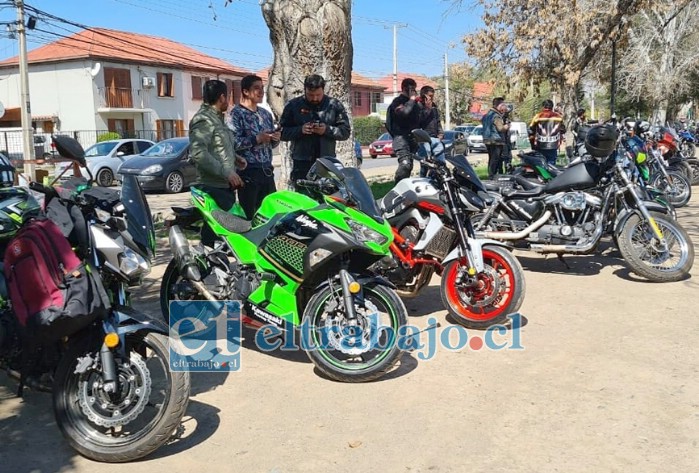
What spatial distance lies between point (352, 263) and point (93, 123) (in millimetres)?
40216

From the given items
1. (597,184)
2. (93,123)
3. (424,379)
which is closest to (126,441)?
(424,379)

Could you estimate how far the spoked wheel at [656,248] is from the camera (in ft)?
21.4

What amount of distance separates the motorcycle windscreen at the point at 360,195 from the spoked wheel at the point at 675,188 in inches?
337

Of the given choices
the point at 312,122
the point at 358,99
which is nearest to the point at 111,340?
the point at 312,122

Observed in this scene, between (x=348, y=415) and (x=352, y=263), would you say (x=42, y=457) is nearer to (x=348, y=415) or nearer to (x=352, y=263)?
(x=348, y=415)

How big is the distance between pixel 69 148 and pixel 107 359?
3.78ft

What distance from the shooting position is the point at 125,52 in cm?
4400

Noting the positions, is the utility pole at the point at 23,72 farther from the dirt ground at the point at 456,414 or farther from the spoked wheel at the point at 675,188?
the dirt ground at the point at 456,414

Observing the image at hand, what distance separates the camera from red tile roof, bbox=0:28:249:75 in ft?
135

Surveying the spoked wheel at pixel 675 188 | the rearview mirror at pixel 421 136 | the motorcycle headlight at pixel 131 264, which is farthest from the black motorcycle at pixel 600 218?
the spoked wheel at pixel 675 188

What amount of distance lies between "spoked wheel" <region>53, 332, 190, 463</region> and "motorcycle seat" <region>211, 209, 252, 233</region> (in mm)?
1420

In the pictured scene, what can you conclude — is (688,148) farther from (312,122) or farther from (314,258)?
(314,258)

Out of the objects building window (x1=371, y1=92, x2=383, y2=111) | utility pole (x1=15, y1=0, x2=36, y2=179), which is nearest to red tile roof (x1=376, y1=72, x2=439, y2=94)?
building window (x1=371, y1=92, x2=383, y2=111)

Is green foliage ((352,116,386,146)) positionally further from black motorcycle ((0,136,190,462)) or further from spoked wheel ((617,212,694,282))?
black motorcycle ((0,136,190,462))
